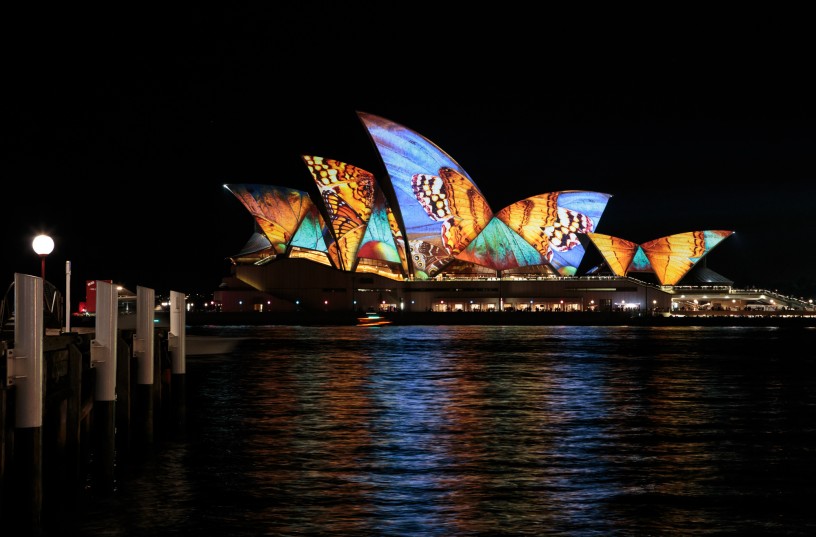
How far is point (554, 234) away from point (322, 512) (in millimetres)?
72197

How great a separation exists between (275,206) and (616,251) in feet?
95.3

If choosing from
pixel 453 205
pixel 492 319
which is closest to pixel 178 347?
pixel 453 205

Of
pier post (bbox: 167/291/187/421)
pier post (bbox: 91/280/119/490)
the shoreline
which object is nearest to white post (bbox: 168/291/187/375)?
pier post (bbox: 167/291/187/421)

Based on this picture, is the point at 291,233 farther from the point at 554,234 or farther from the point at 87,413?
the point at 87,413

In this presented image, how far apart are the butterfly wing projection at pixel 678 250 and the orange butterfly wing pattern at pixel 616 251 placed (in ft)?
5.84

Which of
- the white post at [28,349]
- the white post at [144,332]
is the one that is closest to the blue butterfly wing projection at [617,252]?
the white post at [144,332]

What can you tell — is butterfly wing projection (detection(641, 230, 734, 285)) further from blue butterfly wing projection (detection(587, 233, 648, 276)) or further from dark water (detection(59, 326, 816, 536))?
dark water (detection(59, 326, 816, 536))

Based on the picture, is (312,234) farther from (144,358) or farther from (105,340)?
(105,340)

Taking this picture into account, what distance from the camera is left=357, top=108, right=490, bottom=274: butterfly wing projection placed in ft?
A: 214

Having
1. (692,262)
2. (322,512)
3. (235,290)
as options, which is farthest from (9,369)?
(692,262)

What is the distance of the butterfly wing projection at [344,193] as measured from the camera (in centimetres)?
7000

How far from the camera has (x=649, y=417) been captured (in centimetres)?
1683

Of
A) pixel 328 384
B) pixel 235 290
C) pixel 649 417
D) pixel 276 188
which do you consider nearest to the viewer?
pixel 649 417

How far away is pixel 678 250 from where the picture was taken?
8788 cm
